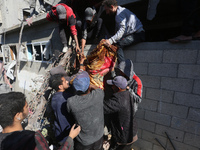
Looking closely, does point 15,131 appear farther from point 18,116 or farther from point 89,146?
point 89,146

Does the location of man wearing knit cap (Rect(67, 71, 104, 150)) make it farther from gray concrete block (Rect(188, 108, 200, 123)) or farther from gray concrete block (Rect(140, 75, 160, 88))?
gray concrete block (Rect(188, 108, 200, 123))

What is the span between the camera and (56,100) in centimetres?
205

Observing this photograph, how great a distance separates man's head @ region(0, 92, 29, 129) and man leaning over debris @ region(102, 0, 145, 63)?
190 centimetres

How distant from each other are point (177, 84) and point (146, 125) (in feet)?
4.16

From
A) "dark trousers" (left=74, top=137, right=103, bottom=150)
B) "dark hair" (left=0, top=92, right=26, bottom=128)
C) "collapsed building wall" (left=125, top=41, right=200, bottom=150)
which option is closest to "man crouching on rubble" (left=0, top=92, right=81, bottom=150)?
"dark hair" (left=0, top=92, right=26, bottom=128)

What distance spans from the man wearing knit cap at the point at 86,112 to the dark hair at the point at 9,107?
0.65 m

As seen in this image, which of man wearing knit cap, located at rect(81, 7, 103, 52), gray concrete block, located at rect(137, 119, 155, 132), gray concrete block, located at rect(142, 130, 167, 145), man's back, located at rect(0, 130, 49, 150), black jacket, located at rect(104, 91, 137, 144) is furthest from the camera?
man wearing knit cap, located at rect(81, 7, 103, 52)

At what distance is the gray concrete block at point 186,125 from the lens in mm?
2133

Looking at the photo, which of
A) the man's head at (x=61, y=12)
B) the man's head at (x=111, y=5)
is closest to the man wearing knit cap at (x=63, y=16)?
the man's head at (x=61, y=12)

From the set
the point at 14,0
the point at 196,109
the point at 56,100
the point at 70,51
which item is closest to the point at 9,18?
the point at 14,0

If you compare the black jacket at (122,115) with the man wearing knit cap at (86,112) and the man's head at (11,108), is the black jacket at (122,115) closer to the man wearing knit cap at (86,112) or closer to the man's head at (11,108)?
the man wearing knit cap at (86,112)

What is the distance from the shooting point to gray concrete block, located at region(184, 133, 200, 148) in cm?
215

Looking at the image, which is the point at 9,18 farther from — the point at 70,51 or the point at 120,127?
the point at 120,127

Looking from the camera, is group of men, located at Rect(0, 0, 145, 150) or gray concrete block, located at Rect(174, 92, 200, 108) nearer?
group of men, located at Rect(0, 0, 145, 150)
